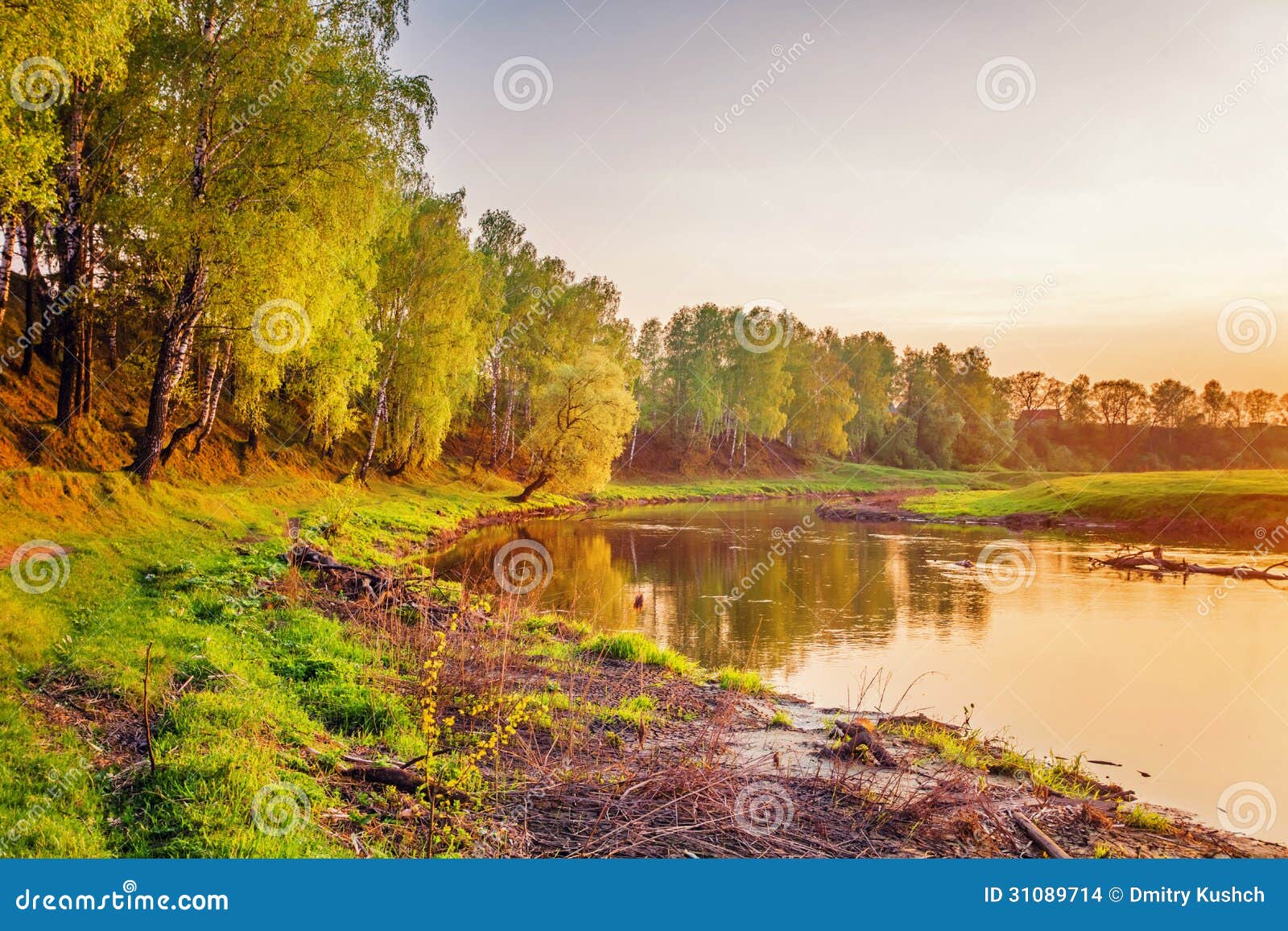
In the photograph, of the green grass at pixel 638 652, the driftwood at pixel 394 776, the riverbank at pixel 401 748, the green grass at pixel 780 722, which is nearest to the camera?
the riverbank at pixel 401 748

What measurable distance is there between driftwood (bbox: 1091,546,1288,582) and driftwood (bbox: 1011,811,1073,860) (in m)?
24.5

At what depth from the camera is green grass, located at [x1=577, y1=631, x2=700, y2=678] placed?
538 inches

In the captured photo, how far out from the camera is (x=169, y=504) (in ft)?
57.8

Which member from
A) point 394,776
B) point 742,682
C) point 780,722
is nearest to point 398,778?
point 394,776

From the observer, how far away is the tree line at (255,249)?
16.9 metres

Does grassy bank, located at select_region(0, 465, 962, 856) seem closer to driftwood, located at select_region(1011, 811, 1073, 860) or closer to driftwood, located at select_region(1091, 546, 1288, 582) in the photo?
driftwood, located at select_region(1011, 811, 1073, 860)

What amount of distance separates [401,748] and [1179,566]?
2916 cm

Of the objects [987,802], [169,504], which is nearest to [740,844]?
[987,802]

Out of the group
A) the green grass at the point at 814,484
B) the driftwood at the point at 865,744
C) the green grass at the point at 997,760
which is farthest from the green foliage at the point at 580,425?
the driftwood at the point at 865,744

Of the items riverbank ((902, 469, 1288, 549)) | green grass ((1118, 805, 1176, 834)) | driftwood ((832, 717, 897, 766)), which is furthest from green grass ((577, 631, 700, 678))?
riverbank ((902, 469, 1288, 549))

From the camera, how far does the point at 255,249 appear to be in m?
17.4

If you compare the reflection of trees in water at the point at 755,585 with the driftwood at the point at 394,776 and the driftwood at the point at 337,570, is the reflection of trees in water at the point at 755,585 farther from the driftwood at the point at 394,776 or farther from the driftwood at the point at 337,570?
the driftwood at the point at 394,776

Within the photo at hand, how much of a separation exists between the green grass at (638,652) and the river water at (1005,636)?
1.01 metres

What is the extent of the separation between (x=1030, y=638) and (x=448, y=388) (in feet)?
99.9
